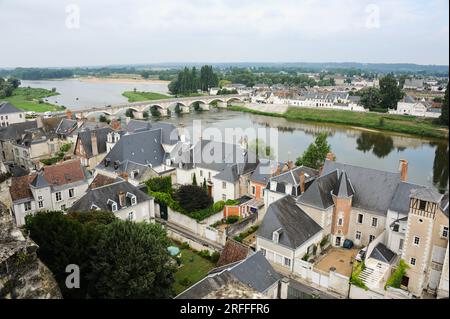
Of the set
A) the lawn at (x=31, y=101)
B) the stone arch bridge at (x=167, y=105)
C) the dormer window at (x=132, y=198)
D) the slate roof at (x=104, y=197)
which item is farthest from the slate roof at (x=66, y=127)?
the lawn at (x=31, y=101)

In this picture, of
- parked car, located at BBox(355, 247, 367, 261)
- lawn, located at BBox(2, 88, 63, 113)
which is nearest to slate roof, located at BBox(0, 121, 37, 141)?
lawn, located at BBox(2, 88, 63, 113)

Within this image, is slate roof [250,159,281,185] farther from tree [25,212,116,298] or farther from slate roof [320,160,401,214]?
tree [25,212,116,298]

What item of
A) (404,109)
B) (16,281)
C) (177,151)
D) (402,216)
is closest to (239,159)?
(177,151)

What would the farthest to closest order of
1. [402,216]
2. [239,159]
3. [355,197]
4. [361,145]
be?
[361,145] → [239,159] → [355,197] → [402,216]

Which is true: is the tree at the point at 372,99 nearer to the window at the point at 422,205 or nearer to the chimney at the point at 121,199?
the window at the point at 422,205
